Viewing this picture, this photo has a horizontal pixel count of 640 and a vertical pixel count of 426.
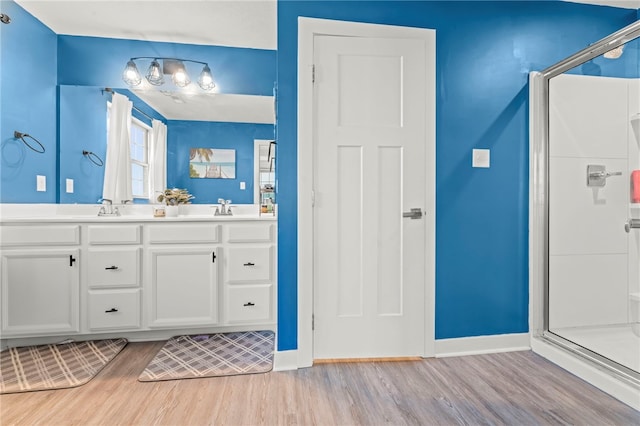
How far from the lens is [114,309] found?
7.47 ft

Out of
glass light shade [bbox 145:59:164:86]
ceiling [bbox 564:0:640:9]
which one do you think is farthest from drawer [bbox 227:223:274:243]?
ceiling [bbox 564:0:640:9]

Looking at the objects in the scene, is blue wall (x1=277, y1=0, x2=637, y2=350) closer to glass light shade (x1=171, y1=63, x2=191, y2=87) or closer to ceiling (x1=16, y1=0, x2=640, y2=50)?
ceiling (x1=16, y1=0, x2=640, y2=50)

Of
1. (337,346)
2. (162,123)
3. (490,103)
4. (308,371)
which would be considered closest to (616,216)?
(490,103)

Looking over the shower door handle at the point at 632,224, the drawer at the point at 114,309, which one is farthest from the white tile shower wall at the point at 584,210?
the drawer at the point at 114,309

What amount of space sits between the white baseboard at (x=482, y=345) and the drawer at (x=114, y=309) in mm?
2052

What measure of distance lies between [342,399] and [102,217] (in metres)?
1.95

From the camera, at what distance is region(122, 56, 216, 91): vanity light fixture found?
272 cm

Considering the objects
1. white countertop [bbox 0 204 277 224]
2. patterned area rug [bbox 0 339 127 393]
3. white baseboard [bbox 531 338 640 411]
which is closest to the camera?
white baseboard [bbox 531 338 640 411]

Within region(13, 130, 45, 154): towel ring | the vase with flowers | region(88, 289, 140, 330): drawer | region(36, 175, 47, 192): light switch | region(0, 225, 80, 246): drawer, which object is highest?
region(13, 130, 45, 154): towel ring

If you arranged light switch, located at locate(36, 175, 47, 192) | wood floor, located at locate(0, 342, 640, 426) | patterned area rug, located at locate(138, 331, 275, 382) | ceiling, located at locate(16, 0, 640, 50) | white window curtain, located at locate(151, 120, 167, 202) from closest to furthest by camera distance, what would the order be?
1. wood floor, located at locate(0, 342, 640, 426)
2. patterned area rug, located at locate(138, 331, 275, 382)
3. ceiling, located at locate(16, 0, 640, 50)
4. light switch, located at locate(36, 175, 47, 192)
5. white window curtain, located at locate(151, 120, 167, 202)

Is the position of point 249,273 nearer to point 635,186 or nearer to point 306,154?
point 306,154

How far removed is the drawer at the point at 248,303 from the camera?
2400 millimetres

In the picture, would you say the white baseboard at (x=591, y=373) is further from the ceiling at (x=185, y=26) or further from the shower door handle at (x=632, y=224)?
the ceiling at (x=185, y=26)

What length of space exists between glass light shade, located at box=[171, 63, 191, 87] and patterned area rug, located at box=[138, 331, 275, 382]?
202cm
